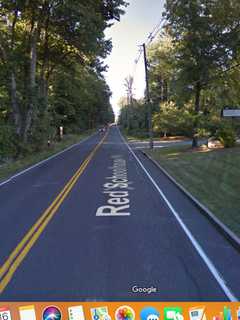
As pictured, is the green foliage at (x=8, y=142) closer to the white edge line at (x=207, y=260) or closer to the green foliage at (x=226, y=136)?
the green foliage at (x=226, y=136)

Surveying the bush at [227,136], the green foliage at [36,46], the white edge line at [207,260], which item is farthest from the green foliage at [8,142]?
Answer: the white edge line at [207,260]

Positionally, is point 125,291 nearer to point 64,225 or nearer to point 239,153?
point 64,225

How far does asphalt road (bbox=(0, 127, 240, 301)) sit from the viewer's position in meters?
5.51

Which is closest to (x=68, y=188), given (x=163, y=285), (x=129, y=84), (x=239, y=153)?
(x=163, y=285)

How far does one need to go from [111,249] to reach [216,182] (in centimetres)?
866

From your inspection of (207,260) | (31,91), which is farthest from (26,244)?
(31,91)

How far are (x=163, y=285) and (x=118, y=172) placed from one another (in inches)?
551

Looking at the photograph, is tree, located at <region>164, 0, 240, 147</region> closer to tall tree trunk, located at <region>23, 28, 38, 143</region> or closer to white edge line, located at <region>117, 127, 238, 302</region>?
tall tree trunk, located at <region>23, 28, 38, 143</region>

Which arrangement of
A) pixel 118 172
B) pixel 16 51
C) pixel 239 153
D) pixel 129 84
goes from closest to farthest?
pixel 118 172 < pixel 239 153 < pixel 16 51 < pixel 129 84

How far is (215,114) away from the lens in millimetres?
32750

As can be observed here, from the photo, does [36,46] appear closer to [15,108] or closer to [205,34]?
[15,108]

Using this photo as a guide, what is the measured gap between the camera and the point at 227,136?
28.6 metres

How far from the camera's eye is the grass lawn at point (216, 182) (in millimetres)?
10125

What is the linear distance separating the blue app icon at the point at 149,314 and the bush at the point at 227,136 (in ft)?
81.8
